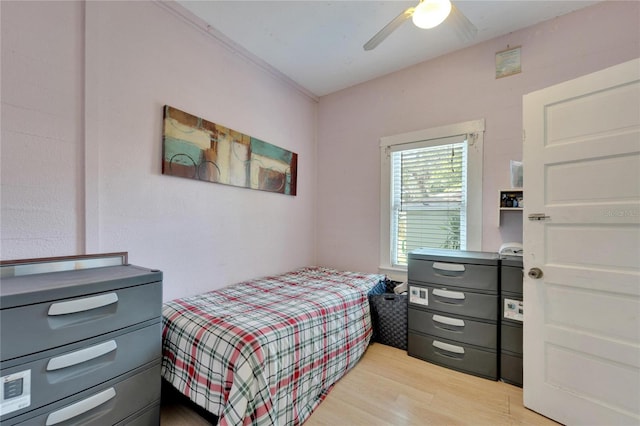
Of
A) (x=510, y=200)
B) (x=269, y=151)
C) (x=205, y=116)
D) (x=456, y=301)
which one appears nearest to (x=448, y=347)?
(x=456, y=301)

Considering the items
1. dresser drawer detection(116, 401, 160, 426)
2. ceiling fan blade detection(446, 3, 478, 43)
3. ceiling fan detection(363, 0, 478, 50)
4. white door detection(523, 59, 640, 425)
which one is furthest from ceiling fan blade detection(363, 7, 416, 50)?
dresser drawer detection(116, 401, 160, 426)

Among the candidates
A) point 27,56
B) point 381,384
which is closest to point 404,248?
point 381,384

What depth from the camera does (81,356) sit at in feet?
3.60

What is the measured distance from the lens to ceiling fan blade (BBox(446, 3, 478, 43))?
1.57 meters

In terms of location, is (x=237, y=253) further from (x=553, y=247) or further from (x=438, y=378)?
(x=553, y=247)

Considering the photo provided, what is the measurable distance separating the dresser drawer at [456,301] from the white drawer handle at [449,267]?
157 millimetres

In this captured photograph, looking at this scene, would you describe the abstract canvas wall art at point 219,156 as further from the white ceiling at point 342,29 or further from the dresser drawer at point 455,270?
the dresser drawer at point 455,270

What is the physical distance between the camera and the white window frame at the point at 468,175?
243 centimetres

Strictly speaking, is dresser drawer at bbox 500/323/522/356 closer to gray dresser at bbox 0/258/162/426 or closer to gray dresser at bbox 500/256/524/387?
gray dresser at bbox 500/256/524/387

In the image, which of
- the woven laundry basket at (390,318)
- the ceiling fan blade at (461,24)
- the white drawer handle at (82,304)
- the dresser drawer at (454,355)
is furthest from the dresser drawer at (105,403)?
the ceiling fan blade at (461,24)

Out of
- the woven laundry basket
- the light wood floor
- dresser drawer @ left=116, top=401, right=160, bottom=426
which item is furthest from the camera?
the woven laundry basket

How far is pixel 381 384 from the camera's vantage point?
187 centimetres

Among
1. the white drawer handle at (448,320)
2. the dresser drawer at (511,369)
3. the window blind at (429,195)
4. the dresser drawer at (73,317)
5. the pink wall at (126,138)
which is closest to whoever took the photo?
the dresser drawer at (73,317)

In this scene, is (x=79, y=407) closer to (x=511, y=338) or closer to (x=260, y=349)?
(x=260, y=349)
